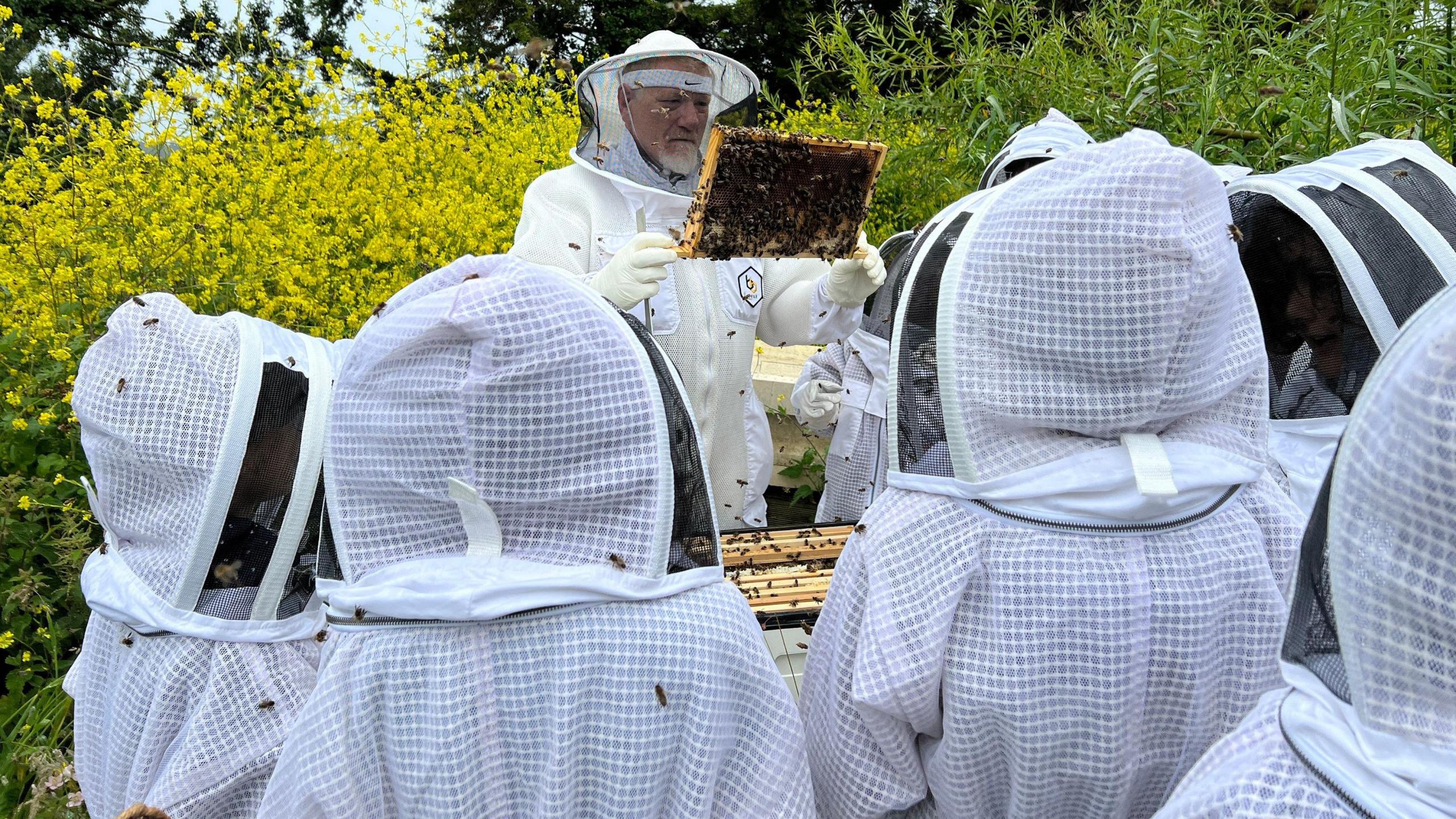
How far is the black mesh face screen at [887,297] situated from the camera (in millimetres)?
3664

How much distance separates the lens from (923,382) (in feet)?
5.82

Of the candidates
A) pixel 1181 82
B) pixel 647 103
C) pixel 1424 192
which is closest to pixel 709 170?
pixel 647 103

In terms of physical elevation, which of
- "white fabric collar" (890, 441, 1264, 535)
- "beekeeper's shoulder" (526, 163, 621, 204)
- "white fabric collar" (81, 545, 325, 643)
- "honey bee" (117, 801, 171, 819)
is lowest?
"honey bee" (117, 801, 171, 819)

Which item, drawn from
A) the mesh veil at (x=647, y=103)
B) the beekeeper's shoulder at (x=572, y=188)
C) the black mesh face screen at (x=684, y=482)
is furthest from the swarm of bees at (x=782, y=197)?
the black mesh face screen at (x=684, y=482)

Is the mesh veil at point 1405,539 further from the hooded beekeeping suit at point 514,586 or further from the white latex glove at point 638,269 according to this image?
the white latex glove at point 638,269

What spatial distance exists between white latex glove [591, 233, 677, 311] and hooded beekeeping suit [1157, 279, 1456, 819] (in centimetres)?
209

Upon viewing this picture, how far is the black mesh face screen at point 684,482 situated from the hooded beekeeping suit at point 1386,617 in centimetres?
86

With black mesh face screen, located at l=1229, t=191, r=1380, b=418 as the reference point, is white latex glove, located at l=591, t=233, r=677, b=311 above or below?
above

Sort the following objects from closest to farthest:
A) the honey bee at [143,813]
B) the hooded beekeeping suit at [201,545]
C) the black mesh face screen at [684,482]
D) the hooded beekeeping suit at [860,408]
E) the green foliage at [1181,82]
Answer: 1. the honey bee at [143,813]
2. the black mesh face screen at [684,482]
3. the hooded beekeeping suit at [201,545]
4. the green foliage at [1181,82]
5. the hooded beekeeping suit at [860,408]

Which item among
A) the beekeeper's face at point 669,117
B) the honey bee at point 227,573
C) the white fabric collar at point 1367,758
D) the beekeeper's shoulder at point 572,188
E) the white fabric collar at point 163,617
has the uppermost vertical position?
the beekeeper's face at point 669,117

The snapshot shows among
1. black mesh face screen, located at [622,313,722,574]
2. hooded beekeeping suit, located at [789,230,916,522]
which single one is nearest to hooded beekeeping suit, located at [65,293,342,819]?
black mesh face screen, located at [622,313,722,574]

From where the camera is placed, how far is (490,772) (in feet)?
4.98

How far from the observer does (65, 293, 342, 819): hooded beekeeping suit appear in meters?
1.71

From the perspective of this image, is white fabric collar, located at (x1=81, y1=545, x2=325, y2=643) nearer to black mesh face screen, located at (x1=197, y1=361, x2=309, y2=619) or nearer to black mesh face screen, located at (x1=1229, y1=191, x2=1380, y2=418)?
black mesh face screen, located at (x1=197, y1=361, x2=309, y2=619)
